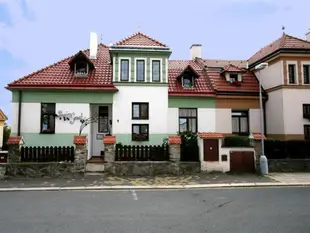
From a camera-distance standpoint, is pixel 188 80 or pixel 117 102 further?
pixel 188 80

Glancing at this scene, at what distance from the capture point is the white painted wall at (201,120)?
20.4 metres

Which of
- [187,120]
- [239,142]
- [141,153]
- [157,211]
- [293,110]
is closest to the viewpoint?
[157,211]

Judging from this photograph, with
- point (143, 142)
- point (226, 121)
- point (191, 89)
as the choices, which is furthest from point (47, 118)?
point (226, 121)

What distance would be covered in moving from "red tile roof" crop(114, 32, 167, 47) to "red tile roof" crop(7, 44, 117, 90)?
2.36 m

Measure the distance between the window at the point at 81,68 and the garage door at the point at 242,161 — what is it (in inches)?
436

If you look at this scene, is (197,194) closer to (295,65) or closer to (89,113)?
(89,113)

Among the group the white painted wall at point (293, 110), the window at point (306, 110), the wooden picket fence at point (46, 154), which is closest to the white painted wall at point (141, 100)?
the wooden picket fence at point (46, 154)

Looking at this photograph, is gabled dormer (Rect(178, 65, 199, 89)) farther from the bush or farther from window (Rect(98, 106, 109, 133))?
window (Rect(98, 106, 109, 133))

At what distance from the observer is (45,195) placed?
10.6 m

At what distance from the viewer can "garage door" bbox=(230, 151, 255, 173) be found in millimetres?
15820

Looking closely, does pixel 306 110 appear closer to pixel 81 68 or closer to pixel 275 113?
pixel 275 113

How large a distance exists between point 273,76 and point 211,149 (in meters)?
8.79

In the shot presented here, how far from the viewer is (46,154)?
1477cm

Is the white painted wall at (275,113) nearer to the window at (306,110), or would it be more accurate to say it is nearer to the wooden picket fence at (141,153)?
the window at (306,110)
